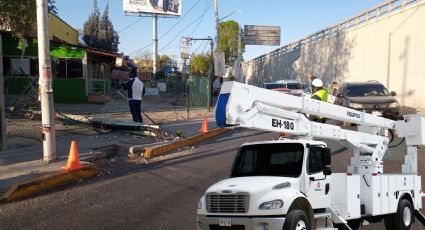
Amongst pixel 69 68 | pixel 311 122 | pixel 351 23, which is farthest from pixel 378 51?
pixel 311 122

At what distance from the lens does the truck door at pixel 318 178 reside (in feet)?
22.4

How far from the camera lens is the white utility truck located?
6243 mm

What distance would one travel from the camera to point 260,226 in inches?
243

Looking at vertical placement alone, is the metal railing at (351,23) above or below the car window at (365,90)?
above

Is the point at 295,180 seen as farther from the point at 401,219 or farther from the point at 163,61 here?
the point at 163,61

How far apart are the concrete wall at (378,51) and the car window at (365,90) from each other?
664 cm

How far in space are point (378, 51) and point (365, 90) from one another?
14194mm

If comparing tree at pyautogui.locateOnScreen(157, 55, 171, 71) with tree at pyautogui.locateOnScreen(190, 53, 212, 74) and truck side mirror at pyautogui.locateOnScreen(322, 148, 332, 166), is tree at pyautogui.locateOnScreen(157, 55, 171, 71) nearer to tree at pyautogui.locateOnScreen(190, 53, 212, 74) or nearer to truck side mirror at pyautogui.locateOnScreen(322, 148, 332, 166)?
tree at pyautogui.locateOnScreen(190, 53, 212, 74)

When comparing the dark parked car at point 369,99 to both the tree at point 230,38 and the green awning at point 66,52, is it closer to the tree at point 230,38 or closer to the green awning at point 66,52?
the green awning at point 66,52

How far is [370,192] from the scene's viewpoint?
7.88m

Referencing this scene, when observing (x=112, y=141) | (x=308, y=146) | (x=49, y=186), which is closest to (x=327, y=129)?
(x=308, y=146)

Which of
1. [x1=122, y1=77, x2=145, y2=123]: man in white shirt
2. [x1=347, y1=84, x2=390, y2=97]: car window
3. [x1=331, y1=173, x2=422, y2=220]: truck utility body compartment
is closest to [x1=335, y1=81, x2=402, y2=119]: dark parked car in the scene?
[x1=347, y1=84, x2=390, y2=97]: car window

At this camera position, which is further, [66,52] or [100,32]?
[100,32]

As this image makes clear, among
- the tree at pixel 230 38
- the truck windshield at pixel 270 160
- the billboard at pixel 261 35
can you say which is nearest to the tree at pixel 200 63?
the tree at pixel 230 38
